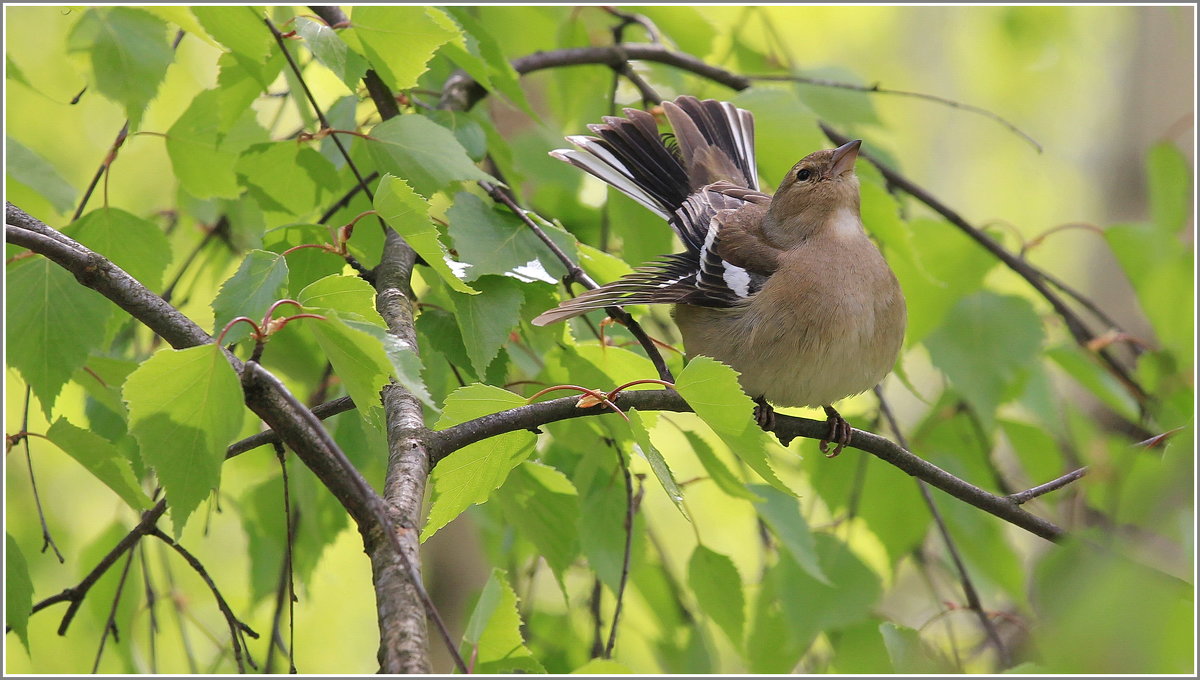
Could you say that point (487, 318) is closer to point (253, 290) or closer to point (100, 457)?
point (253, 290)

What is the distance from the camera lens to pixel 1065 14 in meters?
7.80

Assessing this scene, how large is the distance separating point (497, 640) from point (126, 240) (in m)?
1.58

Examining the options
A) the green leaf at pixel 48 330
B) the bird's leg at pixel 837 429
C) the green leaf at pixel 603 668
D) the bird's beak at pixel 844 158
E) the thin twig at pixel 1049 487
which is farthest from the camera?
the bird's beak at pixel 844 158

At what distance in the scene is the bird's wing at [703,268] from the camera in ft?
7.50

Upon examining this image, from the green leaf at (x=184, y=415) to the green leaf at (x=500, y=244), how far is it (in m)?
0.78

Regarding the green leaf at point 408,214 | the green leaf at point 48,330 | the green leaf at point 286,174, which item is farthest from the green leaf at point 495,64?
the green leaf at point 48,330

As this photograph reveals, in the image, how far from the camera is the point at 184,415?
1.45 meters

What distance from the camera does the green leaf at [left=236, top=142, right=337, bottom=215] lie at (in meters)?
2.49

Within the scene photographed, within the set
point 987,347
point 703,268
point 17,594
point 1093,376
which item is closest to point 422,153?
point 703,268

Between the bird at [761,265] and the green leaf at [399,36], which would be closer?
the green leaf at [399,36]

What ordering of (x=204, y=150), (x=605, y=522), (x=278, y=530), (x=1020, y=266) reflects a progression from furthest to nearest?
(x=278, y=530) → (x=1020, y=266) → (x=605, y=522) → (x=204, y=150)

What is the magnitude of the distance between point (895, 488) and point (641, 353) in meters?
1.35

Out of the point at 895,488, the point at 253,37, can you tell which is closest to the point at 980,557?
the point at 895,488

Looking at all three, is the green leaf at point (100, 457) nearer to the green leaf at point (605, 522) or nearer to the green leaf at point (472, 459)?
the green leaf at point (472, 459)
